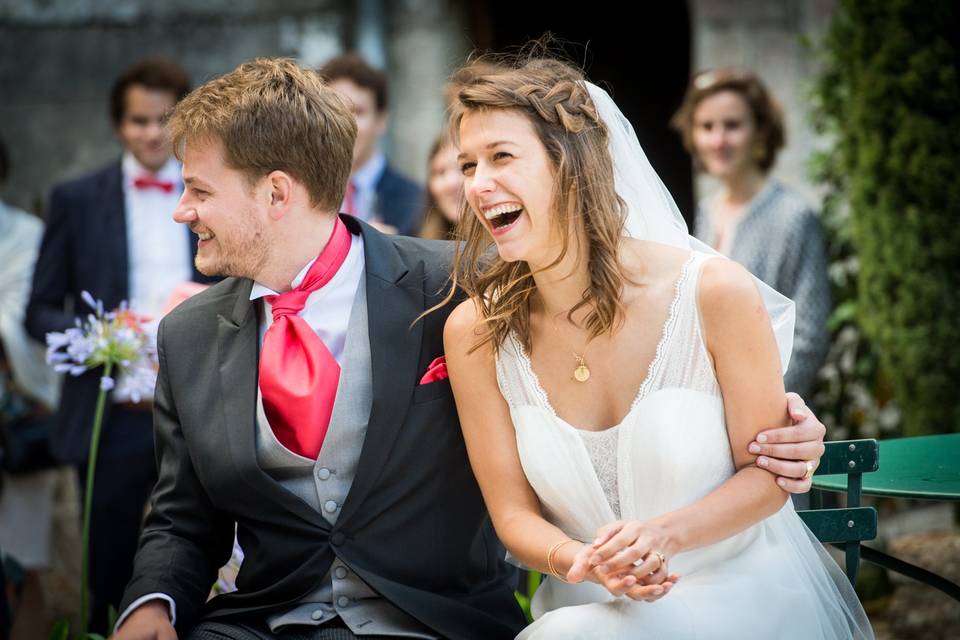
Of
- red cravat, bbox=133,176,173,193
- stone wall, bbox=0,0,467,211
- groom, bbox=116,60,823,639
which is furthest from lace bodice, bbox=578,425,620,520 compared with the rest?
stone wall, bbox=0,0,467,211

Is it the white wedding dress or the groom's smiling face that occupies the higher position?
the groom's smiling face

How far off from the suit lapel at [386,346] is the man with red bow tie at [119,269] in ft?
7.24

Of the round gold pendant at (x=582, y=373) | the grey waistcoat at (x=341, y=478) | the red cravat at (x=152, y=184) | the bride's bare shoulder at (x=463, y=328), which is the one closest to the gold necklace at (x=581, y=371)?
the round gold pendant at (x=582, y=373)

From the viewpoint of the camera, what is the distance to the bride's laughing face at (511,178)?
2.83 m

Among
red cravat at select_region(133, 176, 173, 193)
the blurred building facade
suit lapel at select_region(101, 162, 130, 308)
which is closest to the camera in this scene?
suit lapel at select_region(101, 162, 130, 308)

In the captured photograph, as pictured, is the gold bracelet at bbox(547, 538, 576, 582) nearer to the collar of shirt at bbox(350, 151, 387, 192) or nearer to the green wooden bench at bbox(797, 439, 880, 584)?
the green wooden bench at bbox(797, 439, 880, 584)

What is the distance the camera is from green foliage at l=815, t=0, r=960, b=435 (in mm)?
5684

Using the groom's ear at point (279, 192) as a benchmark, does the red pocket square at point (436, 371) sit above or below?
below

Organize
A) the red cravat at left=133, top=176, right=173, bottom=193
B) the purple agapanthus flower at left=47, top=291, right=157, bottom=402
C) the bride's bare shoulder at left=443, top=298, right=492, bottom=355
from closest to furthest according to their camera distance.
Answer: the bride's bare shoulder at left=443, top=298, right=492, bottom=355
the purple agapanthus flower at left=47, top=291, right=157, bottom=402
the red cravat at left=133, top=176, right=173, bottom=193

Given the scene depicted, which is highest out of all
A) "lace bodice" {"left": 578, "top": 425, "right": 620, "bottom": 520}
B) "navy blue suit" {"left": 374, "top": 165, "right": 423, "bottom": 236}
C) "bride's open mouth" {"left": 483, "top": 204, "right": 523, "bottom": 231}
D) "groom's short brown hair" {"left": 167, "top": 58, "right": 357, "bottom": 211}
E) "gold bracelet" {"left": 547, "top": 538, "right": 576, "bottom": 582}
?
"groom's short brown hair" {"left": 167, "top": 58, "right": 357, "bottom": 211}

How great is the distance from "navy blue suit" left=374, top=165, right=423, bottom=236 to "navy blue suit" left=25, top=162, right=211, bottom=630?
103 cm

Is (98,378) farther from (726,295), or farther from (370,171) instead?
(726,295)

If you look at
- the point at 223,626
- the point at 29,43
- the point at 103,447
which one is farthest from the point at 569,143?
the point at 29,43

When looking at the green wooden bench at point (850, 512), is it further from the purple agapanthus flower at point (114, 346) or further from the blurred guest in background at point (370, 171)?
the blurred guest in background at point (370, 171)
